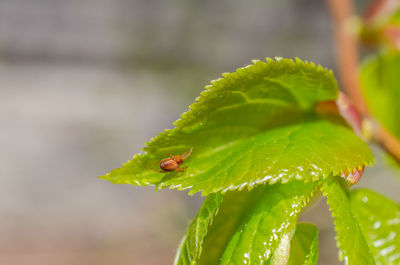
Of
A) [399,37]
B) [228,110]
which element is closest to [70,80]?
[399,37]

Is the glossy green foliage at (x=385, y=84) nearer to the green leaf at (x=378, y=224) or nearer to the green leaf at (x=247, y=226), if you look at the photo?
the green leaf at (x=378, y=224)

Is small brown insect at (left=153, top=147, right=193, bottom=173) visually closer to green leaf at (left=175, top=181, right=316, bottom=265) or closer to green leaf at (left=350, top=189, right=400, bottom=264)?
green leaf at (left=175, top=181, right=316, bottom=265)

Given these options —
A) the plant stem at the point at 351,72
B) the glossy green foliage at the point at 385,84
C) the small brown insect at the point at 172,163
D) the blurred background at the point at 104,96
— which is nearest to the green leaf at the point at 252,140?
the small brown insect at the point at 172,163

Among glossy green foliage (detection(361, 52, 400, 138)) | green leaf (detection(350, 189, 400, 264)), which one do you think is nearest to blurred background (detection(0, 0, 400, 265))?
glossy green foliage (detection(361, 52, 400, 138))

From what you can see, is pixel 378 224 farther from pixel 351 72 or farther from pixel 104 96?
pixel 104 96

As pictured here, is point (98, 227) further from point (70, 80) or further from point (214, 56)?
point (214, 56)
